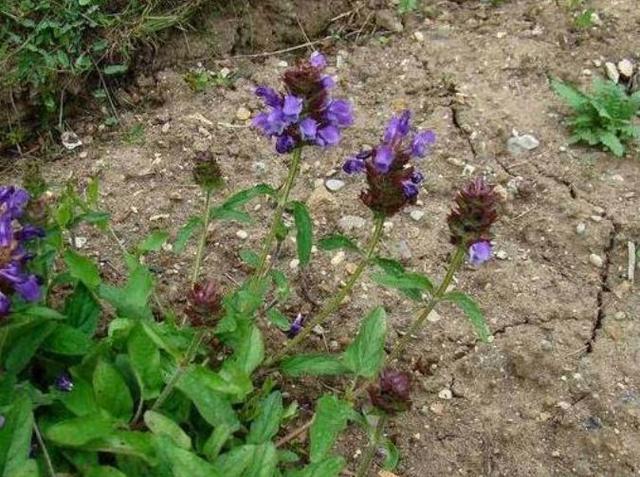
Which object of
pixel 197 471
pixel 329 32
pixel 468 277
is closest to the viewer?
pixel 197 471

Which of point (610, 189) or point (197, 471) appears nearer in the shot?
point (197, 471)

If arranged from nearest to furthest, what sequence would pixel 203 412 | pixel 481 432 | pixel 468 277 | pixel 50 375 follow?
pixel 203 412 → pixel 50 375 → pixel 481 432 → pixel 468 277

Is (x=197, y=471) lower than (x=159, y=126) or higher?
higher

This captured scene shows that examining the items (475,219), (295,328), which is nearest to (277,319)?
(295,328)

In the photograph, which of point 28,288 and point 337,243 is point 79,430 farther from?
point 337,243

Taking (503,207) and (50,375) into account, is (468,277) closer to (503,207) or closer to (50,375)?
(503,207)

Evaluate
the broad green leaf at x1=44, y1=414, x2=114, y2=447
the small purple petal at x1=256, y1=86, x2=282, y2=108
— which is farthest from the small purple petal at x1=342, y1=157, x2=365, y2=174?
the broad green leaf at x1=44, y1=414, x2=114, y2=447

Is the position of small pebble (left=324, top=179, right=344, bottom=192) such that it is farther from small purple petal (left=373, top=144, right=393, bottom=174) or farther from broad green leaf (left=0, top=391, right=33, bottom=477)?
broad green leaf (left=0, top=391, right=33, bottom=477)

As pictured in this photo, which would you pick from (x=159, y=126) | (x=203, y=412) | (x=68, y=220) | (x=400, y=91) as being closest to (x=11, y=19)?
(x=159, y=126)
